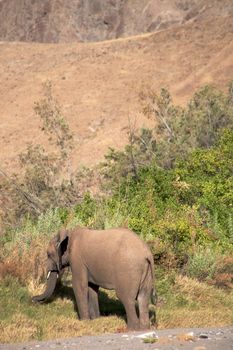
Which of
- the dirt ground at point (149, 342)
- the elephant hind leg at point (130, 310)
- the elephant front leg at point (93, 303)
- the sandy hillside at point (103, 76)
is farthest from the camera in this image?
the sandy hillside at point (103, 76)

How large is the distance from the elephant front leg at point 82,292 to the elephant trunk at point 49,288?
1.69 feet

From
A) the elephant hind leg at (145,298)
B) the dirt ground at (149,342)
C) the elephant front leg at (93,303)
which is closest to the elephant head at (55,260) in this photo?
the elephant front leg at (93,303)

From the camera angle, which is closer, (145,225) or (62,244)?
(62,244)

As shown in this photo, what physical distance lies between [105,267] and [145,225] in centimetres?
454

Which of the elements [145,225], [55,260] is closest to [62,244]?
[55,260]

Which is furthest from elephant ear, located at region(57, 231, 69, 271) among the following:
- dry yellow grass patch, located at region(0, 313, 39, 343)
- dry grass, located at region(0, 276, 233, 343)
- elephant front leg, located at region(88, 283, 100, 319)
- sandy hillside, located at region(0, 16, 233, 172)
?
sandy hillside, located at region(0, 16, 233, 172)

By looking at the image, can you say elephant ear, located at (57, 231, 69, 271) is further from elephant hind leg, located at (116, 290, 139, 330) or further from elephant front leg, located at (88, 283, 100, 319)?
elephant hind leg, located at (116, 290, 139, 330)

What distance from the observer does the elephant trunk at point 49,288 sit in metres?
9.17

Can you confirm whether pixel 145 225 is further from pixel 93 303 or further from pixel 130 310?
pixel 130 310

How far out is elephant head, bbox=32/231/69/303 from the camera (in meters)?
9.00

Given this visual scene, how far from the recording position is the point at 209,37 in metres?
58.8

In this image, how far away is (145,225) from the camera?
42.3 ft

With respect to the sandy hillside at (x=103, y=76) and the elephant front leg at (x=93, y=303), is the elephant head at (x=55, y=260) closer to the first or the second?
the elephant front leg at (x=93, y=303)

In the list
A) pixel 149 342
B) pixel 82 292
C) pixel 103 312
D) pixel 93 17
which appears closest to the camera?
pixel 149 342
